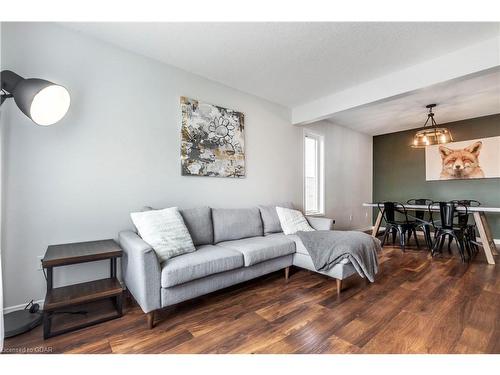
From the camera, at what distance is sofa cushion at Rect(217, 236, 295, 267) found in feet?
7.62

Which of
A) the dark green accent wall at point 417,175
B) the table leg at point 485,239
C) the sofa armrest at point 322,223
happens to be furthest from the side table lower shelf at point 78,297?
the dark green accent wall at point 417,175

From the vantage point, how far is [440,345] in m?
1.55

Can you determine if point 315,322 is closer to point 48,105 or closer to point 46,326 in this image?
point 46,326

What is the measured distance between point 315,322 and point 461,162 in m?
5.34

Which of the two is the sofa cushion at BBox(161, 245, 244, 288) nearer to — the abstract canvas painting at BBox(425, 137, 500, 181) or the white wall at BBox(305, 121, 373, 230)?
the white wall at BBox(305, 121, 373, 230)

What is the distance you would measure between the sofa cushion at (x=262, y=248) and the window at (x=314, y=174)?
79.1 inches

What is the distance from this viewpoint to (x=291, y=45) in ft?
7.85

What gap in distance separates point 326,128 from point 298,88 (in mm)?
1757

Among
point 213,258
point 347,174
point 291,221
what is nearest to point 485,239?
point 347,174

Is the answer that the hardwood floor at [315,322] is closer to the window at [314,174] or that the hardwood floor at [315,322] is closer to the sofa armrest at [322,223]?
the sofa armrest at [322,223]

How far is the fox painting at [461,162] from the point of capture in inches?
189
